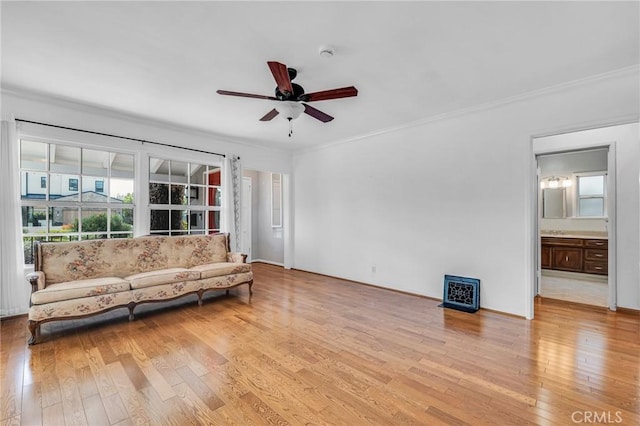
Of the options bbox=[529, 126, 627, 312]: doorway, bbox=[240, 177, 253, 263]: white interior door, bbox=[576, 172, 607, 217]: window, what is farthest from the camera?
bbox=[240, 177, 253, 263]: white interior door

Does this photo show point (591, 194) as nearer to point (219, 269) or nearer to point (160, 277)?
point (219, 269)

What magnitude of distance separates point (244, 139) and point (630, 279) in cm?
605

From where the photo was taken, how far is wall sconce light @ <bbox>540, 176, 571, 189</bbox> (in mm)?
6065

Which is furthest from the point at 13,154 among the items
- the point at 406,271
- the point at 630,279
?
the point at 630,279

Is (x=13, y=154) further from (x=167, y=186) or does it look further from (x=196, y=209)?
(x=196, y=209)

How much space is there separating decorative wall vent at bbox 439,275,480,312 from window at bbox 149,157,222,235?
13.1 feet

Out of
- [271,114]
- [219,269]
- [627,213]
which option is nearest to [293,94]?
[271,114]

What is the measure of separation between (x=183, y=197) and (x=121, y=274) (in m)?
1.59

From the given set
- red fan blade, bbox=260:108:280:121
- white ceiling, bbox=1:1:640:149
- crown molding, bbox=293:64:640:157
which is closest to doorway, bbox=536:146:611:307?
crown molding, bbox=293:64:640:157

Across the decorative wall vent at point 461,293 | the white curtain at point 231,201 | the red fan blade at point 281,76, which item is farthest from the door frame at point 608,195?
the white curtain at point 231,201

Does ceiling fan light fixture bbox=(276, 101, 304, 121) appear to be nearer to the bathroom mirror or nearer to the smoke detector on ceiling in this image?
the smoke detector on ceiling

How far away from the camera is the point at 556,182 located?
6188mm

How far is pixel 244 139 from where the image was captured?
212 inches

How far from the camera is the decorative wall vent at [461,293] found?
3.75 m
